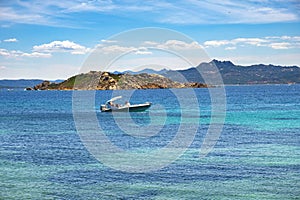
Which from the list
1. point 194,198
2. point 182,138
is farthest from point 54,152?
point 194,198

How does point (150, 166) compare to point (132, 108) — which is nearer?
point (150, 166)

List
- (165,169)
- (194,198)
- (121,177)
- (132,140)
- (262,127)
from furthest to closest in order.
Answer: (262,127) < (132,140) < (165,169) < (121,177) < (194,198)

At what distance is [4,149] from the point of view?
50.9 m

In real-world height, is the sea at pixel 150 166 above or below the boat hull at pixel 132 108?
below

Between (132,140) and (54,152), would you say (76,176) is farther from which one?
(132,140)

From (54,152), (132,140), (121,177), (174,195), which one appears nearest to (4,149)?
(54,152)

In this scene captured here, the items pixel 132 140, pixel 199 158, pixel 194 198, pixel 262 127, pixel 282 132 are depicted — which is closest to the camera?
pixel 194 198

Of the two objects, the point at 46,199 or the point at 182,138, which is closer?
the point at 46,199

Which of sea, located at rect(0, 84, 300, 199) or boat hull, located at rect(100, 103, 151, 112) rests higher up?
boat hull, located at rect(100, 103, 151, 112)

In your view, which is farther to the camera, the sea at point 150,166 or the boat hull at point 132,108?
the boat hull at point 132,108

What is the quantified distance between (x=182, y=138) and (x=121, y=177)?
79.4 ft

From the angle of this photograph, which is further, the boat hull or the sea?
the boat hull

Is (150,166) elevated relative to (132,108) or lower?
lower

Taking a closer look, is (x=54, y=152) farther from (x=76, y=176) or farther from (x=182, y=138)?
(x=182, y=138)
